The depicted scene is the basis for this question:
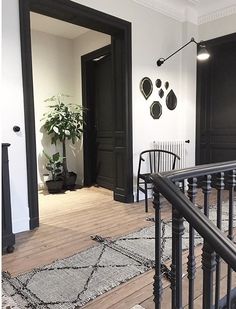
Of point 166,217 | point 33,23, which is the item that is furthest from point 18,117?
point 33,23

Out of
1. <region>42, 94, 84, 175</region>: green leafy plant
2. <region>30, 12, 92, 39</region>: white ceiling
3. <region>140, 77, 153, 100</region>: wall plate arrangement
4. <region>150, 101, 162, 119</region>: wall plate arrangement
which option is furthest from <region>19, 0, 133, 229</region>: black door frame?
<region>30, 12, 92, 39</region>: white ceiling

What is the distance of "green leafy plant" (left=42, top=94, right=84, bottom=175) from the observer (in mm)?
4512

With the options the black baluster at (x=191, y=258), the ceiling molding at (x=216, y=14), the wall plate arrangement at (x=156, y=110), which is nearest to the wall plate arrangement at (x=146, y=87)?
the wall plate arrangement at (x=156, y=110)

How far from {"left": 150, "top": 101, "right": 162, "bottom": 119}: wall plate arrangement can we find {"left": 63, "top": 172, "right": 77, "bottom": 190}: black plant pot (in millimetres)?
1875

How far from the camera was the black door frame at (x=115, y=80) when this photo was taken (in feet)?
9.09

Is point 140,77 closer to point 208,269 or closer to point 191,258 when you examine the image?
point 191,258

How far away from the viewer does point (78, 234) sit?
2.68m

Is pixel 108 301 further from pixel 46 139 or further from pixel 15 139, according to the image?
pixel 46 139

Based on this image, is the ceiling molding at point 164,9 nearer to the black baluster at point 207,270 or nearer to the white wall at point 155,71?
the white wall at point 155,71

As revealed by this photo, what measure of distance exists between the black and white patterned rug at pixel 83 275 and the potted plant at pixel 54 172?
2259mm

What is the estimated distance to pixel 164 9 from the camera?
4.03 metres

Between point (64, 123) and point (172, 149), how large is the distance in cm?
180

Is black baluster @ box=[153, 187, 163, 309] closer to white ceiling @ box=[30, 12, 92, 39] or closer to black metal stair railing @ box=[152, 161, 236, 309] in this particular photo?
black metal stair railing @ box=[152, 161, 236, 309]

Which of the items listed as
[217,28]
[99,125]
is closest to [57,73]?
[99,125]
